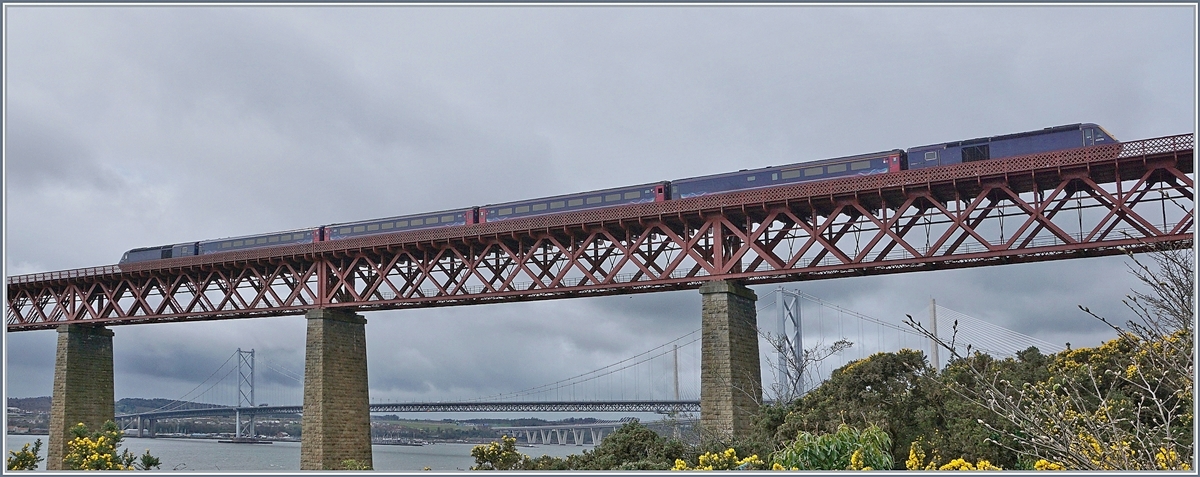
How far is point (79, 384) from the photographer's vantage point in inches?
2116

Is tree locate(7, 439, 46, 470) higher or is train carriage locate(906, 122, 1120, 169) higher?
train carriage locate(906, 122, 1120, 169)

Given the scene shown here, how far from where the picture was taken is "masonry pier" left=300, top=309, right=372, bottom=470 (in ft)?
141

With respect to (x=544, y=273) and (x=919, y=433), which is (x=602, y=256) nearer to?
(x=544, y=273)

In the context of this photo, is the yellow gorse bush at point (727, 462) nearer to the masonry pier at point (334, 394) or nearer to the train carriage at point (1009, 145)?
the train carriage at point (1009, 145)

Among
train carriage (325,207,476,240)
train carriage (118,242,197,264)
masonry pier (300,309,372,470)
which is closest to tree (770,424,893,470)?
train carriage (325,207,476,240)

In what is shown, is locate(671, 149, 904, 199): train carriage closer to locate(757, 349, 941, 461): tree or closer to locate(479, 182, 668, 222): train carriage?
locate(479, 182, 668, 222): train carriage

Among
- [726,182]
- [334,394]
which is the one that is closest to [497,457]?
[726,182]

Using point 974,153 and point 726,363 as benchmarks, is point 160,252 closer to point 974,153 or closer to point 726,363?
point 726,363

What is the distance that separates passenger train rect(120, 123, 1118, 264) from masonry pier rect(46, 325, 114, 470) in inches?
405

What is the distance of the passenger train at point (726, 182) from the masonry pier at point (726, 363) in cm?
480

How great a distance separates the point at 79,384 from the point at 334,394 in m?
20.5

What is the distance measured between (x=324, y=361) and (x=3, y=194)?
30.7 meters

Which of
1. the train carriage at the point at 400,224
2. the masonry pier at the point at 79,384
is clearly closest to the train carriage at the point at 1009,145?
the train carriage at the point at 400,224

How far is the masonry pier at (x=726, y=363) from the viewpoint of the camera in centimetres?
3278
